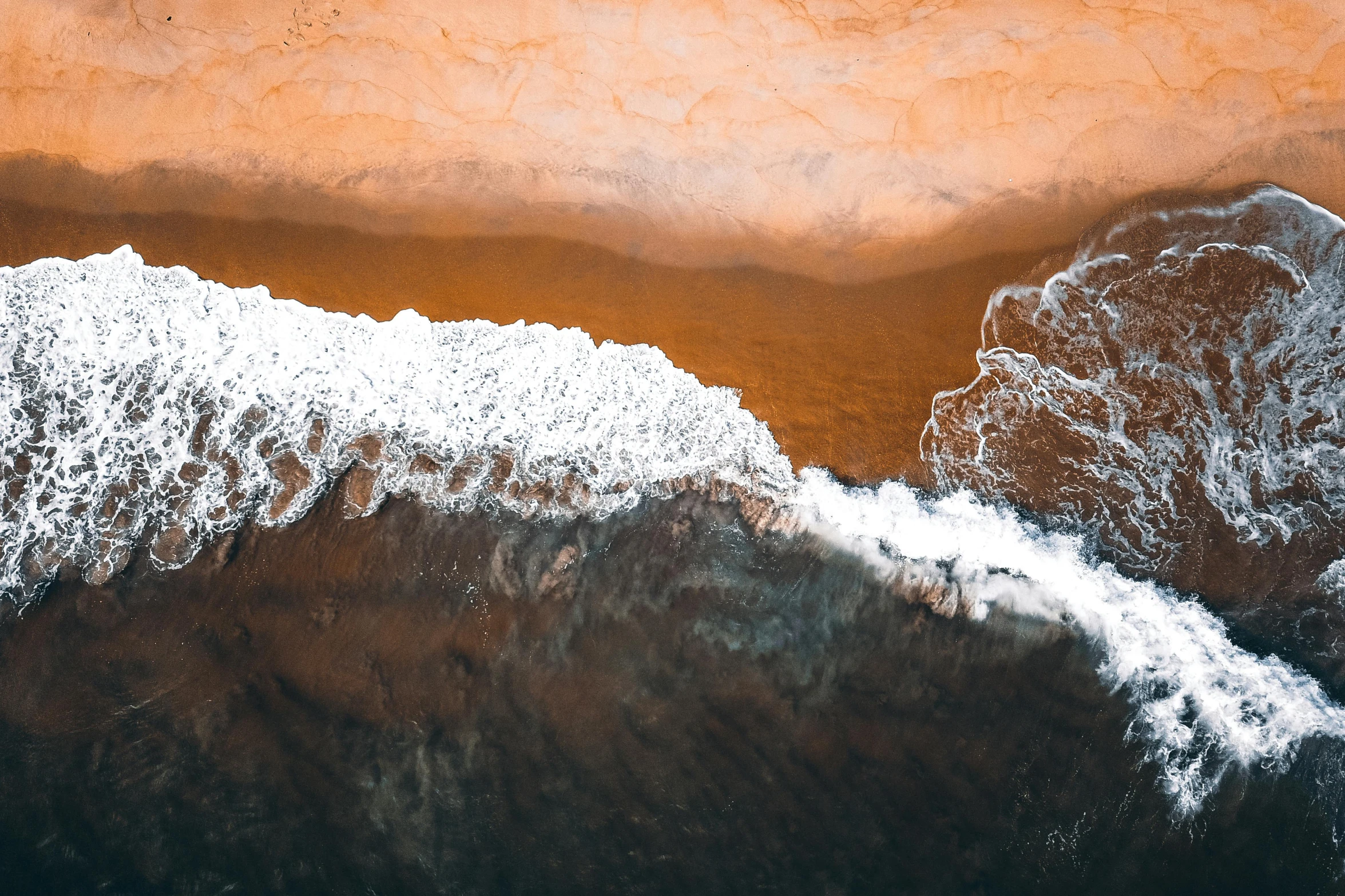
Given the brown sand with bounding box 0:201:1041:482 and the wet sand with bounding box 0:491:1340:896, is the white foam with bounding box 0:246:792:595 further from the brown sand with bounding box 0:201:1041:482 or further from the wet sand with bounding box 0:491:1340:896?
the wet sand with bounding box 0:491:1340:896

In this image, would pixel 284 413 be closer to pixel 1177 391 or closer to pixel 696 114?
pixel 696 114

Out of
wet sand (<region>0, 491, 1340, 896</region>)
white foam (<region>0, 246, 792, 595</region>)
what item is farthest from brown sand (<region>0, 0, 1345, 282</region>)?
wet sand (<region>0, 491, 1340, 896</region>)

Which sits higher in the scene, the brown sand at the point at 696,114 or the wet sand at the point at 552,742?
the brown sand at the point at 696,114

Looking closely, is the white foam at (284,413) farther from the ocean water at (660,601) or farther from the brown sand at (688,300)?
the brown sand at (688,300)

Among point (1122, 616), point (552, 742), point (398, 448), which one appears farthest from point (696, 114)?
point (1122, 616)

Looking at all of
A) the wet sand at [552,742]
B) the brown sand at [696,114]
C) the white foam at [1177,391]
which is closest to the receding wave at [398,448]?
the wet sand at [552,742]

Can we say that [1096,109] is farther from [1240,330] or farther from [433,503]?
[433,503]

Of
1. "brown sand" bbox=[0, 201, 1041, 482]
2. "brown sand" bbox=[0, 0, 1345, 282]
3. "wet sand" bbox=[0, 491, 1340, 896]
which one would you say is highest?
"brown sand" bbox=[0, 0, 1345, 282]
